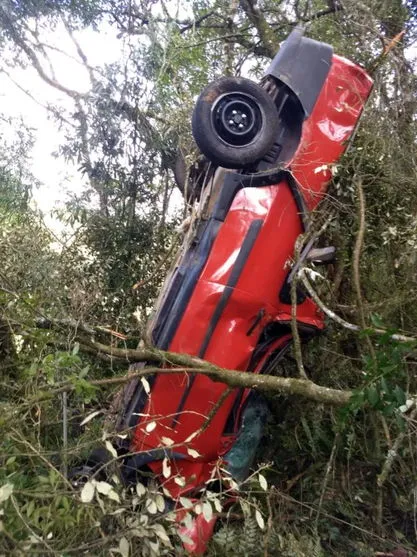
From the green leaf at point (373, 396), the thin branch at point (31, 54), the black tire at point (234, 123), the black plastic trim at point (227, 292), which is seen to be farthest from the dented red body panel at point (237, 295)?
the thin branch at point (31, 54)

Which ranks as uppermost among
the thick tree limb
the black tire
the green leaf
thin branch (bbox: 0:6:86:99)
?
thin branch (bbox: 0:6:86:99)

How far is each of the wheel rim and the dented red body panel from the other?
11.2 inches

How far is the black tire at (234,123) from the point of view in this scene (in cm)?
290

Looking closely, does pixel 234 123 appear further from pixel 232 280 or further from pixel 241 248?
pixel 232 280

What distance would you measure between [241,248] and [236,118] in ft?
2.55

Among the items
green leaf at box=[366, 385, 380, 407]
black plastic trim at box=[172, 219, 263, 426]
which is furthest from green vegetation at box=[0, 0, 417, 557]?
black plastic trim at box=[172, 219, 263, 426]

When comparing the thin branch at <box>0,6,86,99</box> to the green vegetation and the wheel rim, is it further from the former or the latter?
the wheel rim

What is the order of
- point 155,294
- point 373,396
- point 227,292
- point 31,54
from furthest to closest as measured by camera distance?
point 31,54 < point 155,294 < point 227,292 < point 373,396

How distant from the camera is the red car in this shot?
279cm

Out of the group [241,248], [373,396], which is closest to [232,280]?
[241,248]

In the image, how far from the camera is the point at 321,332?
3.31 meters

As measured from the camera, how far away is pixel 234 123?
2.99m

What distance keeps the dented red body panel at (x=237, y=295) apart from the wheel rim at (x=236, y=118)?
Answer: 0.28 meters

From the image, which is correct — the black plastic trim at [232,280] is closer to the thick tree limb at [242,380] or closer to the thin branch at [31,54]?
the thick tree limb at [242,380]
